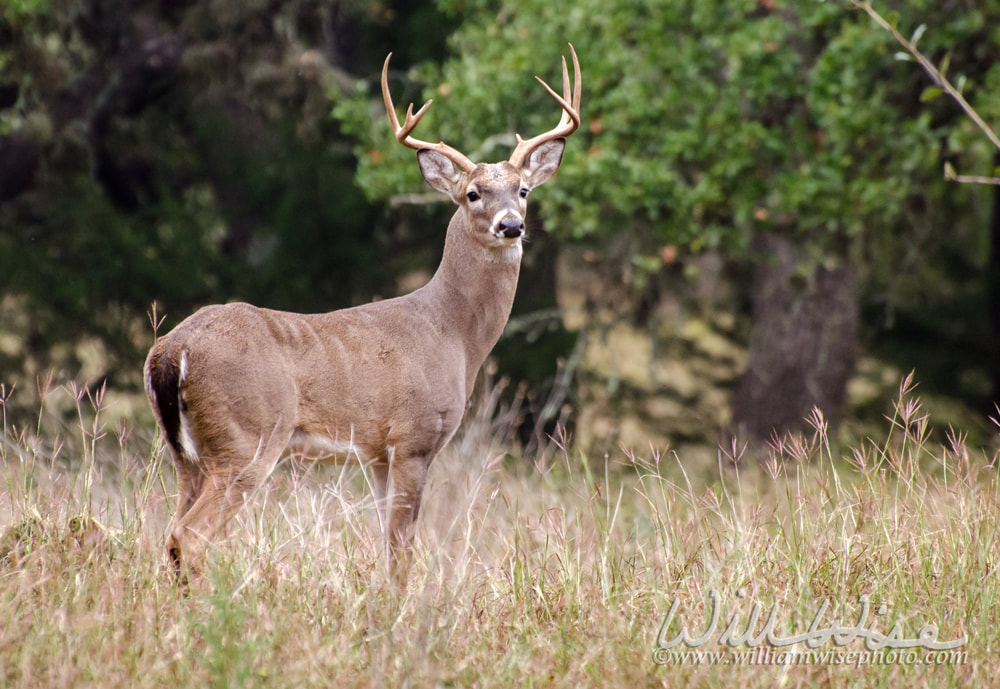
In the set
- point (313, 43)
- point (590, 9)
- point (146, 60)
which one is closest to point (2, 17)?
point (146, 60)

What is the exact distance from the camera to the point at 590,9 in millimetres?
9211

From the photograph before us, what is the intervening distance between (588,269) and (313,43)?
3.61 meters

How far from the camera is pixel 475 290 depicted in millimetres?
5242

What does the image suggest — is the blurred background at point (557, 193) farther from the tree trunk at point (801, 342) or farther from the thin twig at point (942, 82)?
the thin twig at point (942, 82)

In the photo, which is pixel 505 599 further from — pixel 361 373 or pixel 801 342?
pixel 801 342

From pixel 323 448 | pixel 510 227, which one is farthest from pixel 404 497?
pixel 510 227

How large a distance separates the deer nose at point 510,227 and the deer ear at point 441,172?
0.47 metres

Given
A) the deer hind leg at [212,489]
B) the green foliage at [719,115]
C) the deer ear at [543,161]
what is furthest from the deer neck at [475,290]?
the green foliage at [719,115]

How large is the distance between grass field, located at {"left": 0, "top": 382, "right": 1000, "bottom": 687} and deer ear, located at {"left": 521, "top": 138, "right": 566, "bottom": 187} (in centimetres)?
163

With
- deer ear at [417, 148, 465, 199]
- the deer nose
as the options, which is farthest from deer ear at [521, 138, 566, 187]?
the deer nose

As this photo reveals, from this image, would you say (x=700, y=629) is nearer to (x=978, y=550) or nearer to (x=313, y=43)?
(x=978, y=550)

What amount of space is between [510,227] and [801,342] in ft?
18.1

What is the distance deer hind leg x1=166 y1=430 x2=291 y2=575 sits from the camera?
4137 millimetres

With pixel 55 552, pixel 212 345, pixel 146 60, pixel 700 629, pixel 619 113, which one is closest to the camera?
pixel 700 629
